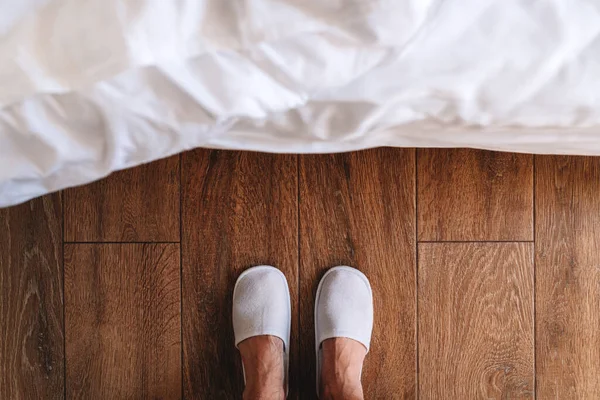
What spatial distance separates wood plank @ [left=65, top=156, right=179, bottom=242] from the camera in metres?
0.87

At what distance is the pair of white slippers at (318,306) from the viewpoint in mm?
863

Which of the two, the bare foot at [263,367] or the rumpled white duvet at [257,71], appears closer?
the rumpled white duvet at [257,71]

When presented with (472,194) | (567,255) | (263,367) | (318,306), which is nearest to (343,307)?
(318,306)

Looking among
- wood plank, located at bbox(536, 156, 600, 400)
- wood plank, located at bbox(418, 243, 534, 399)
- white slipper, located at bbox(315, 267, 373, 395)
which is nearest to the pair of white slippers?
white slipper, located at bbox(315, 267, 373, 395)

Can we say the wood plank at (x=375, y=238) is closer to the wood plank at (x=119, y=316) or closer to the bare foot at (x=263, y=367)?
the bare foot at (x=263, y=367)

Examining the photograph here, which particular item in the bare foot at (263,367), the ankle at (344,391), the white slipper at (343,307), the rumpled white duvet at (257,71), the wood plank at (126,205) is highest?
the rumpled white duvet at (257,71)

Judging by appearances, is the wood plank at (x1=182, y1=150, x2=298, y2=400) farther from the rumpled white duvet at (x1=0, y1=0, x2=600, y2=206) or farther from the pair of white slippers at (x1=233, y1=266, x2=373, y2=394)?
the rumpled white duvet at (x1=0, y1=0, x2=600, y2=206)

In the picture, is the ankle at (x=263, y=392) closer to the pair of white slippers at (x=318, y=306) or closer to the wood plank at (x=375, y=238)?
the pair of white slippers at (x=318, y=306)

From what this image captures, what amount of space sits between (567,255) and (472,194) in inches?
8.4

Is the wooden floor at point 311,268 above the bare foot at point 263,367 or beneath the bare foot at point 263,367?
above

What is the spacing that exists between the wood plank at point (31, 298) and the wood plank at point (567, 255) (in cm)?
88

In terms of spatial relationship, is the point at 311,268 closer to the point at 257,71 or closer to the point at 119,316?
the point at 119,316

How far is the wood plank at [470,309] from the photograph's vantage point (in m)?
0.89

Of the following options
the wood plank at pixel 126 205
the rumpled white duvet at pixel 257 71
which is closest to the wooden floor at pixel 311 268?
the wood plank at pixel 126 205
